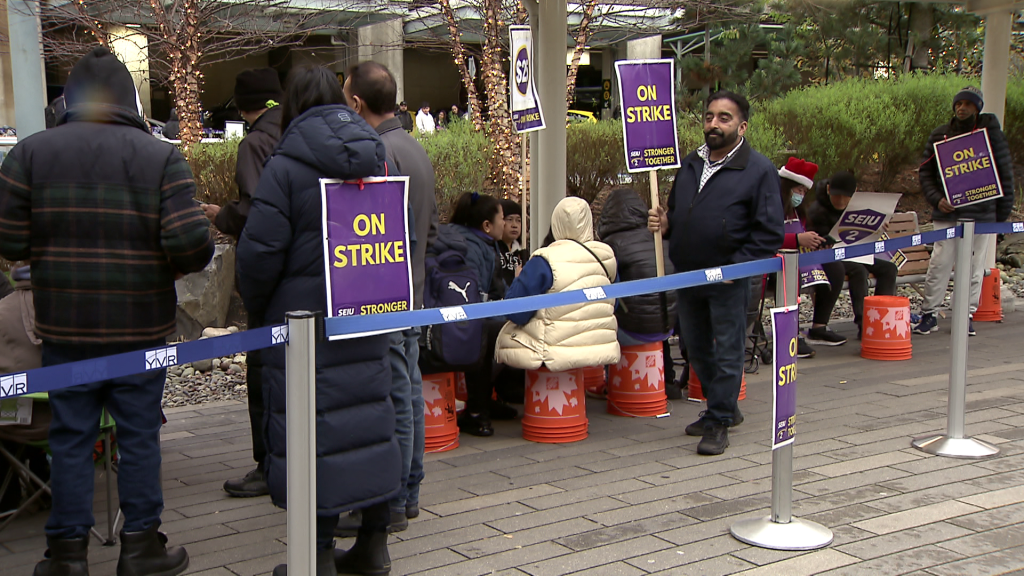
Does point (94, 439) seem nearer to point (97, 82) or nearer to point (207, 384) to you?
point (97, 82)

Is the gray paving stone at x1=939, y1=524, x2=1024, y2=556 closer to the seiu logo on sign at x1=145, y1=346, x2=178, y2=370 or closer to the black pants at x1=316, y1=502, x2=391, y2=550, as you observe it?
the black pants at x1=316, y1=502, x2=391, y2=550

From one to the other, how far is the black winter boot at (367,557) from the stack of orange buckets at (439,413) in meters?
1.63

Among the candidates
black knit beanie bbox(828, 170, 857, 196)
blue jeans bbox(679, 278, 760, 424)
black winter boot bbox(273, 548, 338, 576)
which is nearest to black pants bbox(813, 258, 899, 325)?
black knit beanie bbox(828, 170, 857, 196)

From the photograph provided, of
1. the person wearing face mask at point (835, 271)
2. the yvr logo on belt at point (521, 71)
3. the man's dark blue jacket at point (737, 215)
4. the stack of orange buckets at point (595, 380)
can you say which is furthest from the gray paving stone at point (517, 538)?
the person wearing face mask at point (835, 271)

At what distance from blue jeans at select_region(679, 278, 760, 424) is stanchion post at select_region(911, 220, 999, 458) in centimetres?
110

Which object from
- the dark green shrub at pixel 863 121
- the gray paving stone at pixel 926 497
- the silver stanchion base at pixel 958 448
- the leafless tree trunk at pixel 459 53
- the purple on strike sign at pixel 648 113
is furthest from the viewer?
the dark green shrub at pixel 863 121

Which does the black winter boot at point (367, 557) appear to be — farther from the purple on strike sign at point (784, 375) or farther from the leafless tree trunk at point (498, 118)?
the leafless tree trunk at point (498, 118)

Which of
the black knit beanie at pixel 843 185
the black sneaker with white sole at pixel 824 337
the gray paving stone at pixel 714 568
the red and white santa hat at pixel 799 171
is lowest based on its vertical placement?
the gray paving stone at pixel 714 568

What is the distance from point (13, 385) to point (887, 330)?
22.7 feet

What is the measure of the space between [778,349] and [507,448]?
207cm

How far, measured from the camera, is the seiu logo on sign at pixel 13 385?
8.93 ft

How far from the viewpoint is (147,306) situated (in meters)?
3.80

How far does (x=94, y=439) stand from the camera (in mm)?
3828

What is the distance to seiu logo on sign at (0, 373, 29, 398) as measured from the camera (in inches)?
107
